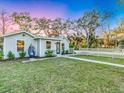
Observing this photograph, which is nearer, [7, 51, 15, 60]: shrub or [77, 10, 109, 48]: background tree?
[7, 51, 15, 60]: shrub

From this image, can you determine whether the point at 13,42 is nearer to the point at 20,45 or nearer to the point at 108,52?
the point at 20,45

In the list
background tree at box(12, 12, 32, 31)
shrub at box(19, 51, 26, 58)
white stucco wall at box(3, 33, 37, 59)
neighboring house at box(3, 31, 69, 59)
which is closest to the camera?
white stucco wall at box(3, 33, 37, 59)

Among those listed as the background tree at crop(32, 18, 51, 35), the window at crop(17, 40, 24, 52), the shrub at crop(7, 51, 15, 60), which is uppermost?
the background tree at crop(32, 18, 51, 35)

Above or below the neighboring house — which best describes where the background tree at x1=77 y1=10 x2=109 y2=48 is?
above

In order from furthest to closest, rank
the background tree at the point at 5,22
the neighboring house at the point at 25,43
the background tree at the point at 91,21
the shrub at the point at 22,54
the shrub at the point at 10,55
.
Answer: the background tree at the point at 91,21
the background tree at the point at 5,22
the shrub at the point at 22,54
the neighboring house at the point at 25,43
the shrub at the point at 10,55

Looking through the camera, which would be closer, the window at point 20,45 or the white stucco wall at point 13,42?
the white stucco wall at point 13,42

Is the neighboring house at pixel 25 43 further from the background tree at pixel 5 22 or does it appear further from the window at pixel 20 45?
the background tree at pixel 5 22

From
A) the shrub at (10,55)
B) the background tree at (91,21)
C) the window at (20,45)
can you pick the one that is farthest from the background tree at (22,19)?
the shrub at (10,55)

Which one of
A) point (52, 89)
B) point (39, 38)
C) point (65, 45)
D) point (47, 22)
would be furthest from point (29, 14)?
point (52, 89)

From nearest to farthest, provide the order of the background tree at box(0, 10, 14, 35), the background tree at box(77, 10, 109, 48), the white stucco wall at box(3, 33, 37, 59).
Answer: the white stucco wall at box(3, 33, 37, 59), the background tree at box(0, 10, 14, 35), the background tree at box(77, 10, 109, 48)

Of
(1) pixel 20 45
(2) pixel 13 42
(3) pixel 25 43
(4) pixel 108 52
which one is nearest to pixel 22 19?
(3) pixel 25 43

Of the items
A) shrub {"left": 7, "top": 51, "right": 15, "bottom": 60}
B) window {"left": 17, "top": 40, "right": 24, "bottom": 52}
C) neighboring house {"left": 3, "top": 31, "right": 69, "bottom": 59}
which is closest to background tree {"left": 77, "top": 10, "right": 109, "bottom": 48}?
neighboring house {"left": 3, "top": 31, "right": 69, "bottom": 59}

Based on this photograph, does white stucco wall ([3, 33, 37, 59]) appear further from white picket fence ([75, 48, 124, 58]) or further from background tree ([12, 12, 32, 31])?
background tree ([12, 12, 32, 31])

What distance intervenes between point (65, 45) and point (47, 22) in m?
11.3
